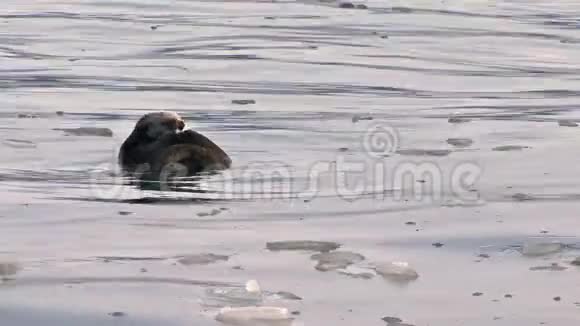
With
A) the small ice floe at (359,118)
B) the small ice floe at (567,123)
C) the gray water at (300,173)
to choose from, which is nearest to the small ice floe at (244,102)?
the gray water at (300,173)

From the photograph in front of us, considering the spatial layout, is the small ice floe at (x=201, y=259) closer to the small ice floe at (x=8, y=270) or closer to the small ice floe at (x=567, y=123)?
the small ice floe at (x=8, y=270)

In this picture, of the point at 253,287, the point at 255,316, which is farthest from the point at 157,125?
the point at 255,316

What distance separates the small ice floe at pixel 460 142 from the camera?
397 inches

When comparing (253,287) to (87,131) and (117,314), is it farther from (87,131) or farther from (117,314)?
(87,131)

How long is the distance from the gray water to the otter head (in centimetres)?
32

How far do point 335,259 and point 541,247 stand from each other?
1.05 metres

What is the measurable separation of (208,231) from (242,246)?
39 centimetres

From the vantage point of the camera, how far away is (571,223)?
7309 mm

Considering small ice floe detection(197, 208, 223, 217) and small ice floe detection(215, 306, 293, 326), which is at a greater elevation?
small ice floe detection(197, 208, 223, 217)

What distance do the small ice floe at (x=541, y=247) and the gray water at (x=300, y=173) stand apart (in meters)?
0.02

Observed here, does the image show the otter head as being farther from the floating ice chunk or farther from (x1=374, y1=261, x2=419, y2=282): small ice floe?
the floating ice chunk

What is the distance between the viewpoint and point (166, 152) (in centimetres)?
921

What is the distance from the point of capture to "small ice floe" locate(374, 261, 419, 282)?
6.15m

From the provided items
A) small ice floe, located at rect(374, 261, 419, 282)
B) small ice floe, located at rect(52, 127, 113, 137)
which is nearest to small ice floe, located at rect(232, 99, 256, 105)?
small ice floe, located at rect(52, 127, 113, 137)
